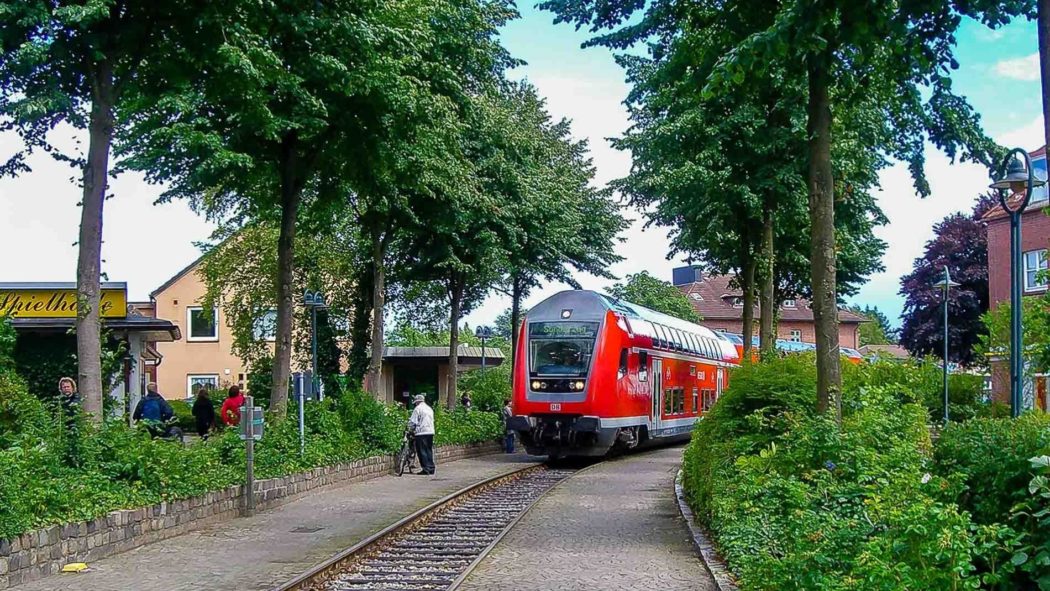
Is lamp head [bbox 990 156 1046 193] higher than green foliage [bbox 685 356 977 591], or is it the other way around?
lamp head [bbox 990 156 1046 193]

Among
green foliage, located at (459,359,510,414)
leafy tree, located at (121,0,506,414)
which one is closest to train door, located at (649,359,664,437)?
green foliage, located at (459,359,510,414)

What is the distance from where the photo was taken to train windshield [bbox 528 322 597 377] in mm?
26281

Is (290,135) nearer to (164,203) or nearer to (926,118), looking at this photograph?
(164,203)

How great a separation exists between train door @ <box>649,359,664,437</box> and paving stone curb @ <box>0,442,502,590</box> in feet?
40.8

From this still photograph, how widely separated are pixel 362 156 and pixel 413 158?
3.43ft

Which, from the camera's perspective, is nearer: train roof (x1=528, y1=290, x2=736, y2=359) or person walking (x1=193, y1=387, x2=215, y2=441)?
person walking (x1=193, y1=387, x2=215, y2=441)

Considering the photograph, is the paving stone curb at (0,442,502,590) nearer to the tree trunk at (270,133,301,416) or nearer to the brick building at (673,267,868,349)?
the tree trunk at (270,133,301,416)

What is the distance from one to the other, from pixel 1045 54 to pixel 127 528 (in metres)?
10.1

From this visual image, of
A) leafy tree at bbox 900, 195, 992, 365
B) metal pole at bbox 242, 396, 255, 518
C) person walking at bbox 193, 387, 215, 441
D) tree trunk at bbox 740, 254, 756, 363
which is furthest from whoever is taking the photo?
leafy tree at bbox 900, 195, 992, 365

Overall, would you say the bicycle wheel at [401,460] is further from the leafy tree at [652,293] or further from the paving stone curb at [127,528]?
the leafy tree at [652,293]

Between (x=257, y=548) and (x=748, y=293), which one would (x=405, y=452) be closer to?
(x=748, y=293)

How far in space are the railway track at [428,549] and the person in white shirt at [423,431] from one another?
3.57 m

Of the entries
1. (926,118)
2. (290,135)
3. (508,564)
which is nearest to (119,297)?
(290,135)

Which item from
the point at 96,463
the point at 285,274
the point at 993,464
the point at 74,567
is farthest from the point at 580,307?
the point at 993,464
